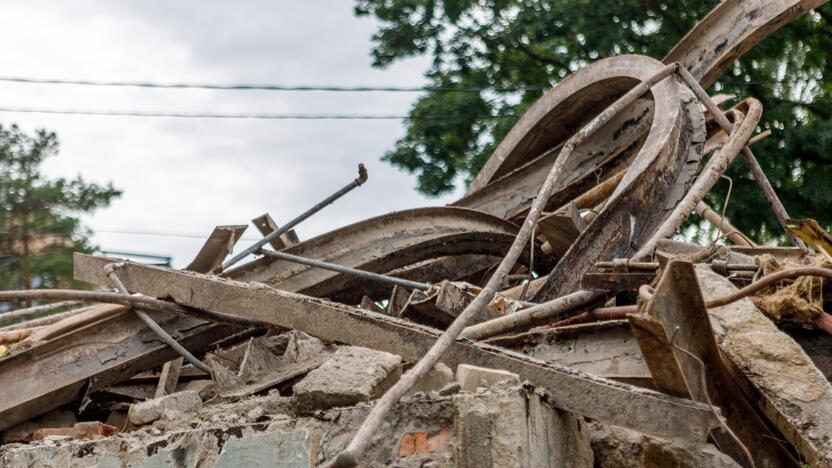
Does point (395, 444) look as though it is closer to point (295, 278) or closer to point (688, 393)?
point (688, 393)

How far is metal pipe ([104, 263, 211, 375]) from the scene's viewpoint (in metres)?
4.83

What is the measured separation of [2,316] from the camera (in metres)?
5.82

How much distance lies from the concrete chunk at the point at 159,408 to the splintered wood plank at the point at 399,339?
0.43 metres

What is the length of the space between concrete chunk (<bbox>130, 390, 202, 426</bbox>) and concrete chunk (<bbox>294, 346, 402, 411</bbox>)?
88 centimetres

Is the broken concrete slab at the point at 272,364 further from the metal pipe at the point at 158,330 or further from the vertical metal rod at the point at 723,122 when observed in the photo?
the vertical metal rod at the point at 723,122

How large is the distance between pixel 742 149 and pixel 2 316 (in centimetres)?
380

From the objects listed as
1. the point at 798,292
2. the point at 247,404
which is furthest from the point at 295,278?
the point at 798,292

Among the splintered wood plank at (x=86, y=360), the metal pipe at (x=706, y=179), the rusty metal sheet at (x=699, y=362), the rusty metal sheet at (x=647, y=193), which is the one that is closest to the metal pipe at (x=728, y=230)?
the metal pipe at (x=706, y=179)

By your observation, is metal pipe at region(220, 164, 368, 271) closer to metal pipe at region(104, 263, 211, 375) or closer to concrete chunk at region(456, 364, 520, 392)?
metal pipe at region(104, 263, 211, 375)

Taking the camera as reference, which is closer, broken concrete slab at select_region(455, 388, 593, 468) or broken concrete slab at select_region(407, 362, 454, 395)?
broken concrete slab at select_region(455, 388, 593, 468)

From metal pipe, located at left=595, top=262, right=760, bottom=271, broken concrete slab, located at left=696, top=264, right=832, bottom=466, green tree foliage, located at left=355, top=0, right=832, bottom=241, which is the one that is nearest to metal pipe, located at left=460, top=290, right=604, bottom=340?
metal pipe, located at left=595, top=262, right=760, bottom=271

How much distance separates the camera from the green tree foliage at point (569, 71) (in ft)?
38.3

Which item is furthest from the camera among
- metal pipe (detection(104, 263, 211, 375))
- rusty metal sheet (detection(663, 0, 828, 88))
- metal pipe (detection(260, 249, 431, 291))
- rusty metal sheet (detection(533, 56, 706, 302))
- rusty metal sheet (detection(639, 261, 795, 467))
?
rusty metal sheet (detection(663, 0, 828, 88))

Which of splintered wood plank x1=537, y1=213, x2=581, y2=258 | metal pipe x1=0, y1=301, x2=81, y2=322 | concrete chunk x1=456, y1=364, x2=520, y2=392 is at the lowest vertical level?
concrete chunk x1=456, y1=364, x2=520, y2=392
